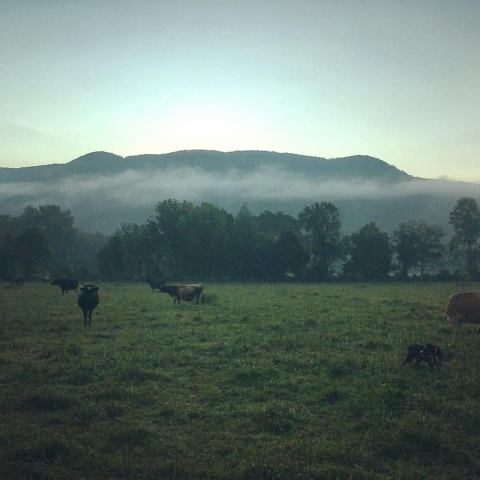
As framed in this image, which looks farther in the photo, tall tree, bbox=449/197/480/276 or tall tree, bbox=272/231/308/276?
tall tree, bbox=449/197/480/276

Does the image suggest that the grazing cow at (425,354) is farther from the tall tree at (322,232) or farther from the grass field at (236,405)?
the tall tree at (322,232)

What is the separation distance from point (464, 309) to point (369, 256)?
61092mm

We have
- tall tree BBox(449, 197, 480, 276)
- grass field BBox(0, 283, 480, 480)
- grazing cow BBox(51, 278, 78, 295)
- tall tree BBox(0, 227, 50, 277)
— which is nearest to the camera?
grass field BBox(0, 283, 480, 480)

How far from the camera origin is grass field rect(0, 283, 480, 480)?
307 inches

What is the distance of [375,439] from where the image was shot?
346 inches

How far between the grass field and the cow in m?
0.74

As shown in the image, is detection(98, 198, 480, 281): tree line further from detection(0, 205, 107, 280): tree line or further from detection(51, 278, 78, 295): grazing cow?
detection(51, 278, 78, 295): grazing cow

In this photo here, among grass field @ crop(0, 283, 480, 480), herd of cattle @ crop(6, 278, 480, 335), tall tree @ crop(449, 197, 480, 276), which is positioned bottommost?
grass field @ crop(0, 283, 480, 480)

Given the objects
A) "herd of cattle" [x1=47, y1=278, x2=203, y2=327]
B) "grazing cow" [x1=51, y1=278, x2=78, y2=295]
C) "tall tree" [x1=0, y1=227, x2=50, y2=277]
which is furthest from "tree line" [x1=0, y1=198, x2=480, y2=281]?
"grazing cow" [x1=51, y1=278, x2=78, y2=295]

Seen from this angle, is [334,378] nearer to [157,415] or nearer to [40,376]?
[157,415]

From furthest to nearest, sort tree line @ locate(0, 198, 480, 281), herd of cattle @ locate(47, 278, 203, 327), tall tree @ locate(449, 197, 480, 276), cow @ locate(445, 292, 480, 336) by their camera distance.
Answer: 1. tall tree @ locate(449, 197, 480, 276)
2. tree line @ locate(0, 198, 480, 281)
3. herd of cattle @ locate(47, 278, 203, 327)
4. cow @ locate(445, 292, 480, 336)

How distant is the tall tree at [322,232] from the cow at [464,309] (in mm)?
61011

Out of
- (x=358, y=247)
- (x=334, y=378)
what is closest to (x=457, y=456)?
(x=334, y=378)

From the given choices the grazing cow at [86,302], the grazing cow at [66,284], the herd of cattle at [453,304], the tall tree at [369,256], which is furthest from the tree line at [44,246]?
the tall tree at [369,256]
